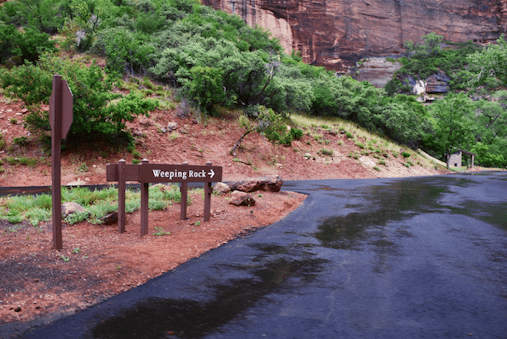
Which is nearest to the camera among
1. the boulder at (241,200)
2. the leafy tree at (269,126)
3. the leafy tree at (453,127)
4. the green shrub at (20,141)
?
the boulder at (241,200)

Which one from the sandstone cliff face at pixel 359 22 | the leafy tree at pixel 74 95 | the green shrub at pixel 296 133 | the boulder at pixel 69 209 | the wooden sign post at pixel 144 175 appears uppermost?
the sandstone cliff face at pixel 359 22

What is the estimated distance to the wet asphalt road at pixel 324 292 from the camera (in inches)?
135

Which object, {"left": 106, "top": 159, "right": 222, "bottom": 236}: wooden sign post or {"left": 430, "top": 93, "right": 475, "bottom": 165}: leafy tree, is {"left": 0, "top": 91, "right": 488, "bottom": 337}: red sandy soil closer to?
{"left": 106, "top": 159, "right": 222, "bottom": 236}: wooden sign post

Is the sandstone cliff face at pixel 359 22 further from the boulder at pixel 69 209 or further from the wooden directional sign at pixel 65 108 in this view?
the wooden directional sign at pixel 65 108

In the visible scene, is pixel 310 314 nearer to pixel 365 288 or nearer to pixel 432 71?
pixel 365 288

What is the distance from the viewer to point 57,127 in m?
5.52

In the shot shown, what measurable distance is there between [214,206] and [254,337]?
6972 millimetres

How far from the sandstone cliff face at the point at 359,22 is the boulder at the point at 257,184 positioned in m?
64.1

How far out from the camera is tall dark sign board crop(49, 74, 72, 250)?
5.47 metres

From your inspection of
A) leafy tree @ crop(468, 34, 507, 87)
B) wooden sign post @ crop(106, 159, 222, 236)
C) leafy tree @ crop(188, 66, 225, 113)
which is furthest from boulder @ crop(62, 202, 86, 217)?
leafy tree @ crop(468, 34, 507, 87)

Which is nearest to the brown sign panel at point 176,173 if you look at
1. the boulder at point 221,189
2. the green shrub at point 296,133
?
the boulder at point 221,189

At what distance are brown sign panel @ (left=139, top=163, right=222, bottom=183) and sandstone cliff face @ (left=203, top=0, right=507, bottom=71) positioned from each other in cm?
6840

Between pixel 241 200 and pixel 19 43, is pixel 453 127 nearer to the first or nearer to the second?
pixel 241 200

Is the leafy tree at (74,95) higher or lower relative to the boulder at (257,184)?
higher
